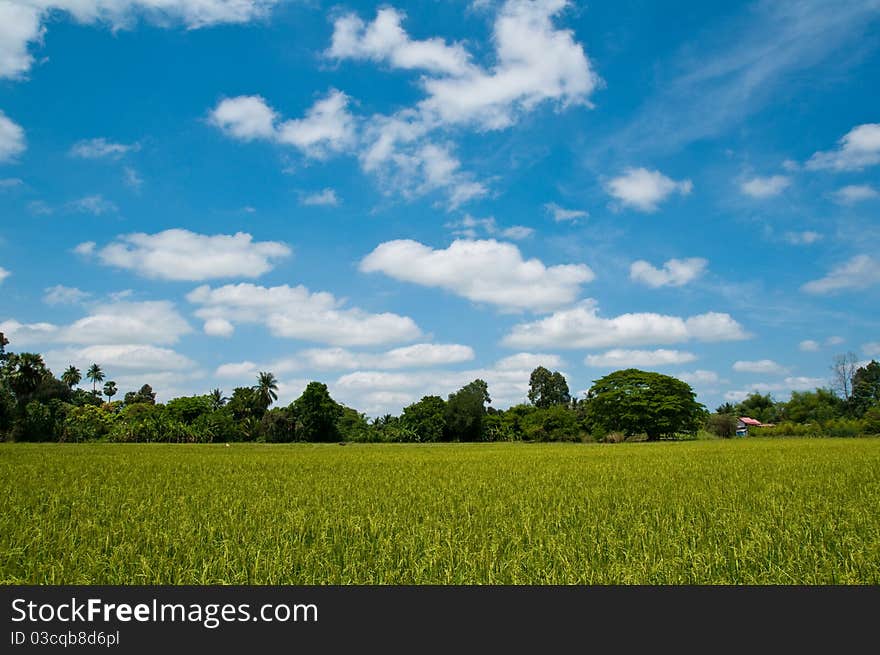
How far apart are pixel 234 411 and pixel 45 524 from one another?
67.0 meters

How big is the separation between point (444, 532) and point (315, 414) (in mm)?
59702

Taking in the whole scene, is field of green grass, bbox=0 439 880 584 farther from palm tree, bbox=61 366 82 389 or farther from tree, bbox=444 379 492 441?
palm tree, bbox=61 366 82 389

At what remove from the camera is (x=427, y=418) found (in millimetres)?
70562

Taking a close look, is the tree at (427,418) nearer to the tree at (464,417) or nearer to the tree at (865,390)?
the tree at (464,417)

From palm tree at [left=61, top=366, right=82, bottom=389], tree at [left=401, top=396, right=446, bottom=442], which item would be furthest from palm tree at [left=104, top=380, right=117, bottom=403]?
tree at [left=401, top=396, right=446, bottom=442]

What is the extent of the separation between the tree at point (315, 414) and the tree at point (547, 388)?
44500mm

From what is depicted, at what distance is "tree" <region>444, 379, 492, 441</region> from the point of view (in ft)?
236

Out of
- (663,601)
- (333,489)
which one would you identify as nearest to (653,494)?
(333,489)

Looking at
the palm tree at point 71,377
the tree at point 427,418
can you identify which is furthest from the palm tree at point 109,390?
the tree at point 427,418

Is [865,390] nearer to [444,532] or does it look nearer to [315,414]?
[315,414]

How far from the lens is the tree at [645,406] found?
6406 centimetres

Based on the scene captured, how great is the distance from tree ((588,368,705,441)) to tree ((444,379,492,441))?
13.8 meters

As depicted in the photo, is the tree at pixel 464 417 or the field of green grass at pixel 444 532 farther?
the tree at pixel 464 417

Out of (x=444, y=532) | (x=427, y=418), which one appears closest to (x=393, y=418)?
(x=427, y=418)
